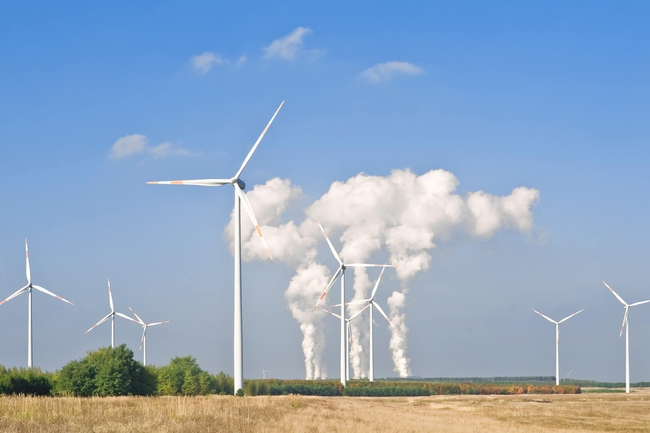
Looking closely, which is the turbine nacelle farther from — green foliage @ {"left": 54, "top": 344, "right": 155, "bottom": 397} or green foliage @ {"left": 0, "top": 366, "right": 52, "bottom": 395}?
green foliage @ {"left": 0, "top": 366, "right": 52, "bottom": 395}

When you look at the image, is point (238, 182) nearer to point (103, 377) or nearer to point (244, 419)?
point (103, 377)

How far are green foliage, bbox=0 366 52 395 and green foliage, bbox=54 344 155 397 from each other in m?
1.10

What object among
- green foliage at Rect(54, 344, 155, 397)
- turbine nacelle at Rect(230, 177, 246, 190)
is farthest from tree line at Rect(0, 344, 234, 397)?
turbine nacelle at Rect(230, 177, 246, 190)

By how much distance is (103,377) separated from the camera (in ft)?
253

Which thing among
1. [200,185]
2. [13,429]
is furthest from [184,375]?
[13,429]

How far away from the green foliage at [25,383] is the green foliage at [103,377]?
110 centimetres

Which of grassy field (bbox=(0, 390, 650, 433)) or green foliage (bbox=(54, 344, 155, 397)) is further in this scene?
green foliage (bbox=(54, 344, 155, 397))

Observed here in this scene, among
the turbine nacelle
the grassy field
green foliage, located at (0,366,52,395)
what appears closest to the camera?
the grassy field

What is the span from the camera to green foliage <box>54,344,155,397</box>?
77000 millimetres

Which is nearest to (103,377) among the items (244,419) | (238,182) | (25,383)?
(25,383)

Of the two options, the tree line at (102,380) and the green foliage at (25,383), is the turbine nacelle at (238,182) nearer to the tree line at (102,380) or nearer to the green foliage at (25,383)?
the tree line at (102,380)

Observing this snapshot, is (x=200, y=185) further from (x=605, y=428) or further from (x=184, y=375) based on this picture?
(x=605, y=428)

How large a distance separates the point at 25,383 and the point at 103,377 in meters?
6.86

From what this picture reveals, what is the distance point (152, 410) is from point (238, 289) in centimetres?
2944
